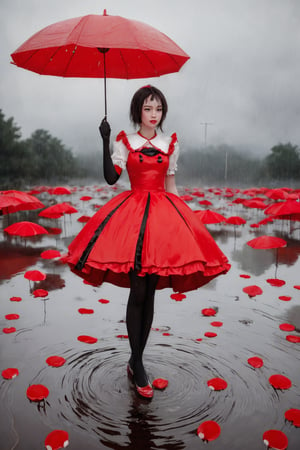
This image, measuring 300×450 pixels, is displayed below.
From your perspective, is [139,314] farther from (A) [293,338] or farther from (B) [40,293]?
(B) [40,293]

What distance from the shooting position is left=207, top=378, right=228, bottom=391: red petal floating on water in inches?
Result: 85.5

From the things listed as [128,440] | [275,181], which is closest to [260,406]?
[128,440]

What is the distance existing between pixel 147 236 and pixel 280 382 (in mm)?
1133

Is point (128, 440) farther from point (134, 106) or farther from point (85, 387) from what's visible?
point (134, 106)

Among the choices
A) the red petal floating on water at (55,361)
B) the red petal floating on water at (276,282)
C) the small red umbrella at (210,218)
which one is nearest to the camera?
the red petal floating on water at (55,361)

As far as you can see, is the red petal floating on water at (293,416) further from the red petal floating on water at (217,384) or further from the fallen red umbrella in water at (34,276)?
the fallen red umbrella in water at (34,276)

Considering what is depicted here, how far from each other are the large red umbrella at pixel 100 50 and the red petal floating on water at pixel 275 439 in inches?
72.9

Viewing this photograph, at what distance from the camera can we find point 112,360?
248 centimetres

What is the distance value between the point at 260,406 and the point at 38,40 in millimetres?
2151

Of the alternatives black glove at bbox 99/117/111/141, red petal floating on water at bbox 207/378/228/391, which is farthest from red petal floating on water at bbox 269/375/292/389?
black glove at bbox 99/117/111/141

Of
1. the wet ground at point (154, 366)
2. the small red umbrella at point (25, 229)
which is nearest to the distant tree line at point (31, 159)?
the small red umbrella at point (25, 229)

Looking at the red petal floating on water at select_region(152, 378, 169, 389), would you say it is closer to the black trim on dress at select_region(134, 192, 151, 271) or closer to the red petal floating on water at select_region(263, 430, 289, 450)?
the red petal floating on water at select_region(263, 430, 289, 450)

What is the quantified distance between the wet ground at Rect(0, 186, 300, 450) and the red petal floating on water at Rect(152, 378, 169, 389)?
0.04m

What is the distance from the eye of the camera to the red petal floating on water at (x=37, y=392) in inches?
80.5
